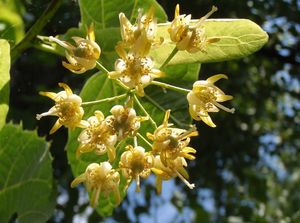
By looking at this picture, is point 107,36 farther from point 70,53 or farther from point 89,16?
point 70,53

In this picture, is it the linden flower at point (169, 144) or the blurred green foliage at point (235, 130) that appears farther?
the blurred green foliage at point (235, 130)


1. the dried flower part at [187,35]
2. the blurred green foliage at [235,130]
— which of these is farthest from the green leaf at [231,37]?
the blurred green foliage at [235,130]

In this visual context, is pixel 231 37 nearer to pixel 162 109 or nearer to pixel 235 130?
pixel 162 109

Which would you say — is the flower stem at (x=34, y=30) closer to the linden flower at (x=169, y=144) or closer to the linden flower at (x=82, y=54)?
the linden flower at (x=82, y=54)

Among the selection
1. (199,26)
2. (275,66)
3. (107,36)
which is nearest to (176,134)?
(199,26)

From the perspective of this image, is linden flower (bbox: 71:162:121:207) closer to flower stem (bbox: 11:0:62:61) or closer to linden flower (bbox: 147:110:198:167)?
linden flower (bbox: 147:110:198:167)

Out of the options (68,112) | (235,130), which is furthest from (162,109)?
(235,130)
